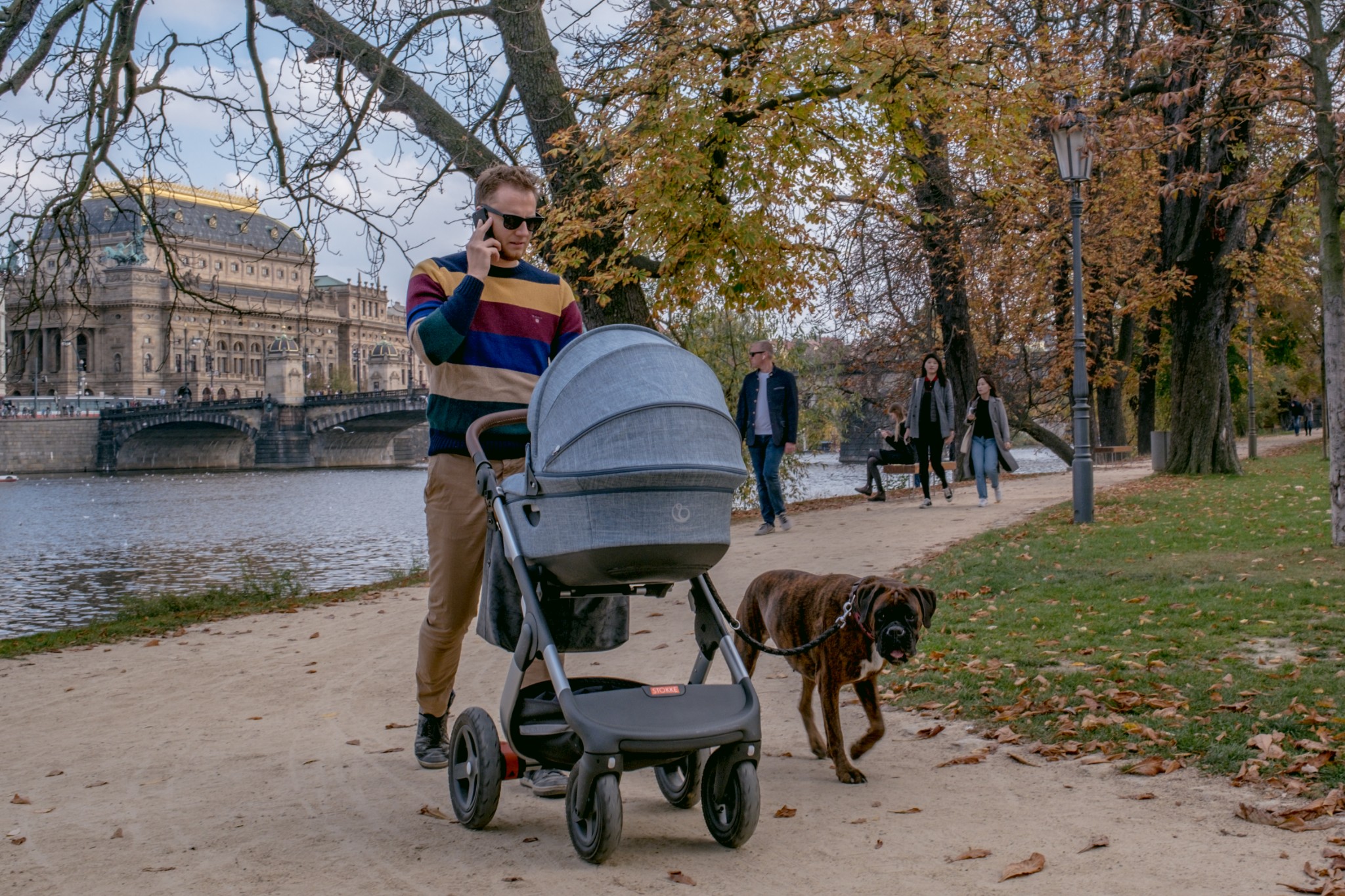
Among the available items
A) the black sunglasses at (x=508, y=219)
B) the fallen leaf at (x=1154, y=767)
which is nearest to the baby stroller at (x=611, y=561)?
the black sunglasses at (x=508, y=219)

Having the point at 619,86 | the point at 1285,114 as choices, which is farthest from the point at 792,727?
the point at 1285,114

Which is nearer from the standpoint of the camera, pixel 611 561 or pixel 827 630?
pixel 611 561

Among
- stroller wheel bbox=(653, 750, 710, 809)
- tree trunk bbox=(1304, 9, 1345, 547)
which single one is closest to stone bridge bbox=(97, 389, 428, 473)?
tree trunk bbox=(1304, 9, 1345, 547)

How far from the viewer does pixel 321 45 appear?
40.0ft

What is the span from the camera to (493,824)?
4.02m

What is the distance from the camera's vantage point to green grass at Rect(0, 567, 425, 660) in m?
9.49

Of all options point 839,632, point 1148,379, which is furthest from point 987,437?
point 1148,379

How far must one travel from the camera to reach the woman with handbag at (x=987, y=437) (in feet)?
50.5

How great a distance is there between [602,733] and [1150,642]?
157 inches

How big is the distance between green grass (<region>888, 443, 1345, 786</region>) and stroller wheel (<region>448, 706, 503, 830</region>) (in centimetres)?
222

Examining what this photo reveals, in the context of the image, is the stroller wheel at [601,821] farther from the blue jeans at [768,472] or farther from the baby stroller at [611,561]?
the blue jeans at [768,472]

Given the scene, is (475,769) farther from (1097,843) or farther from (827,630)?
(1097,843)

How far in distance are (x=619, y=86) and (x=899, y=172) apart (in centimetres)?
276

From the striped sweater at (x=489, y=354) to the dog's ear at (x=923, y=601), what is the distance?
1.45 m
